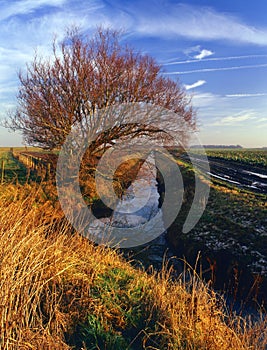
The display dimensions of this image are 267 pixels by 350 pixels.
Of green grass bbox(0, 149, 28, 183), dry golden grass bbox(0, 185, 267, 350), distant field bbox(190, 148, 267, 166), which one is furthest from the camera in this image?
distant field bbox(190, 148, 267, 166)

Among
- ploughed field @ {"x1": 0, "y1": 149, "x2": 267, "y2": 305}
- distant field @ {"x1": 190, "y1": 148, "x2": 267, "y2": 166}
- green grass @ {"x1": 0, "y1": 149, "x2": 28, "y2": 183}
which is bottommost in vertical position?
ploughed field @ {"x1": 0, "y1": 149, "x2": 267, "y2": 305}

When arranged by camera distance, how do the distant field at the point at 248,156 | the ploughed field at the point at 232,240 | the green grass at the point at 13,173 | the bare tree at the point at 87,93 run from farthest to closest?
the distant field at the point at 248,156 → the bare tree at the point at 87,93 → the green grass at the point at 13,173 → the ploughed field at the point at 232,240

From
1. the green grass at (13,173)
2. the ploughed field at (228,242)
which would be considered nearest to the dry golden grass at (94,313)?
the ploughed field at (228,242)

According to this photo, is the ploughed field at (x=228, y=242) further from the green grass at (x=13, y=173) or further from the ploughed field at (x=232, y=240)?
the green grass at (x=13, y=173)

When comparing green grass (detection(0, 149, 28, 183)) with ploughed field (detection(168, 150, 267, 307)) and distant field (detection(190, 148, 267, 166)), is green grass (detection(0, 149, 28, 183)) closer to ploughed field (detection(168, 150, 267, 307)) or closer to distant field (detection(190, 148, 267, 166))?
ploughed field (detection(168, 150, 267, 307))

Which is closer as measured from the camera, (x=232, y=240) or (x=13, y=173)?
(x=232, y=240)

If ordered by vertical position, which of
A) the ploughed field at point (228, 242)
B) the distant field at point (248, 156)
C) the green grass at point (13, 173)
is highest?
the distant field at point (248, 156)

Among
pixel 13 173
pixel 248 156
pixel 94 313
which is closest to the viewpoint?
pixel 94 313

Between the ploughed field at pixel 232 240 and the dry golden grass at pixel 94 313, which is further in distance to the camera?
the ploughed field at pixel 232 240

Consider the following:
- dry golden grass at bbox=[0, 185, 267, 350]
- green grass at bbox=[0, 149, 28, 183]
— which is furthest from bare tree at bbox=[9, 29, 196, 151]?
dry golden grass at bbox=[0, 185, 267, 350]

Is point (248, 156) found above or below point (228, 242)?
above

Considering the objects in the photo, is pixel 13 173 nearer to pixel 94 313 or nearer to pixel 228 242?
pixel 228 242

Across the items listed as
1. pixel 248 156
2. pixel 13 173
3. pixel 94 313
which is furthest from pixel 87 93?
pixel 248 156

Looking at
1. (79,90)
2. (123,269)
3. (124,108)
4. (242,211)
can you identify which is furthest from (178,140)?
(123,269)
